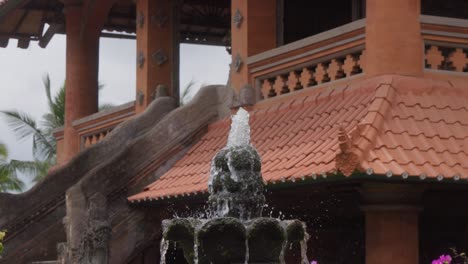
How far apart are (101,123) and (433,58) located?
7894mm

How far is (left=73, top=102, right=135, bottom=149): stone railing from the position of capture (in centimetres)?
1580

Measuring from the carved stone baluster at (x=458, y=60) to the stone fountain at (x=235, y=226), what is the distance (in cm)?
325

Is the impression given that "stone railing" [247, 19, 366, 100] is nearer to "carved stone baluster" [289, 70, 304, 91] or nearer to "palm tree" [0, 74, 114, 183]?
"carved stone baluster" [289, 70, 304, 91]

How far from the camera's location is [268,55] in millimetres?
11625

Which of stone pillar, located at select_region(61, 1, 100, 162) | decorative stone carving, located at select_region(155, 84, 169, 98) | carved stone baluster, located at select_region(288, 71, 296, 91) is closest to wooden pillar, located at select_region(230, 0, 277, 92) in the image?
carved stone baluster, located at select_region(288, 71, 296, 91)

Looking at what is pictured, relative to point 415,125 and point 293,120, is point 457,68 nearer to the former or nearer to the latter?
point 415,125

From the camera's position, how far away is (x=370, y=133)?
875cm

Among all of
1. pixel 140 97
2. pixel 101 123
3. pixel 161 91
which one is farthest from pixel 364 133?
pixel 101 123

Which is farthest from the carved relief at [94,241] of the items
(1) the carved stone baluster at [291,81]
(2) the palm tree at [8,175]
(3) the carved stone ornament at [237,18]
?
(2) the palm tree at [8,175]

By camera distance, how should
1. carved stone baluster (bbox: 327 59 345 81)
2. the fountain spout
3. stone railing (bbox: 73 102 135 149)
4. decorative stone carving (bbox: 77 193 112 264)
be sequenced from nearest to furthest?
the fountain spout < carved stone baluster (bbox: 327 59 345 81) < decorative stone carving (bbox: 77 193 112 264) < stone railing (bbox: 73 102 135 149)

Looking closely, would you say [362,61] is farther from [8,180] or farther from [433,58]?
[8,180]

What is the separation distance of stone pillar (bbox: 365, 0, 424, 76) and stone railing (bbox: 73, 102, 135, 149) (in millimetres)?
6606

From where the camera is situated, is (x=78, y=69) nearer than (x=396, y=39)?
No

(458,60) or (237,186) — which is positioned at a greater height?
(458,60)
